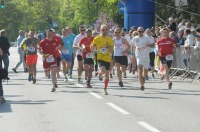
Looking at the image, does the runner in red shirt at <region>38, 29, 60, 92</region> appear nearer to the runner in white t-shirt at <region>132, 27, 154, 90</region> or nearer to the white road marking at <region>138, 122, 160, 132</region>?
the runner in white t-shirt at <region>132, 27, 154, 90</region>

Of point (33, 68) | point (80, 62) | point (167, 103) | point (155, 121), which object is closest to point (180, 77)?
point (80, 62)

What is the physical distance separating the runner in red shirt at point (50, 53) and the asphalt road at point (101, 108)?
70 centimetres

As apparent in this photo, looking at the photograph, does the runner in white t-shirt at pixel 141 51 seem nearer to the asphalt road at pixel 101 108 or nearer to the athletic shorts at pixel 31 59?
the asphalt road at pixel 101 108

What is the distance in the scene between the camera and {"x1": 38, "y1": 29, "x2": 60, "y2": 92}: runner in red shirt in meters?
17.9

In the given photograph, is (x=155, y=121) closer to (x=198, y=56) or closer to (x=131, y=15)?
(x=198, y=56)

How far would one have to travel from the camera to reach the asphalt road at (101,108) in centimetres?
1061

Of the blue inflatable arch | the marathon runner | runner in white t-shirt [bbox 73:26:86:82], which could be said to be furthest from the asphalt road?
the blue inflatable arch

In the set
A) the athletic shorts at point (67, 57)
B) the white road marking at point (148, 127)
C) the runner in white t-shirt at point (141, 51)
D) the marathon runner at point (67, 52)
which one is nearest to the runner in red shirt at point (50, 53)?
the runner in white t-shirt at point (141, 51)

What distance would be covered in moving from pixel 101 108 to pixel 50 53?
5033 millimetres

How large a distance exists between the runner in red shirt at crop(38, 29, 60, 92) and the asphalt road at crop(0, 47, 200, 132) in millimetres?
699

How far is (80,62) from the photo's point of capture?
21.3m

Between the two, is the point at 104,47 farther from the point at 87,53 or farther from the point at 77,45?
the point at 77,45

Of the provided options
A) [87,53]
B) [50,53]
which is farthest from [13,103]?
[87,53]

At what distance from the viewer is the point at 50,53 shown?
18.0 meters
